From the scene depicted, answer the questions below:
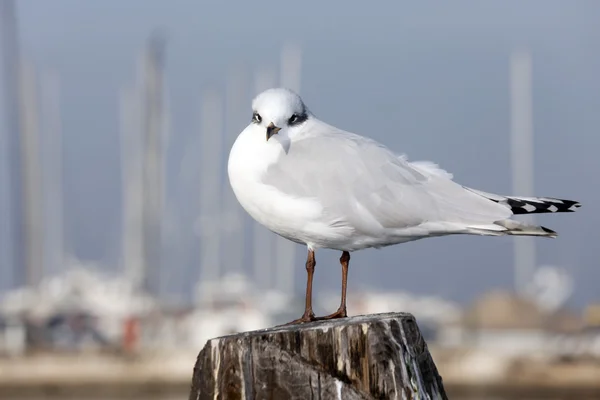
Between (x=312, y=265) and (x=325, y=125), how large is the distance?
53 cm

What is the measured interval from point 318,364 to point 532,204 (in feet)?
4.40

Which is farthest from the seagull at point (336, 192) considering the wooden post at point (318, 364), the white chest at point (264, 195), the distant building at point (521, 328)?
the distant building at point (521, 328)

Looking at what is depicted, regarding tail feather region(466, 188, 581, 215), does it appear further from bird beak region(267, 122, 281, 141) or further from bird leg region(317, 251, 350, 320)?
bird beak region(267, 122, 281, 141)

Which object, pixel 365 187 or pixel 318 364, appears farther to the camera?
pixel 365 187

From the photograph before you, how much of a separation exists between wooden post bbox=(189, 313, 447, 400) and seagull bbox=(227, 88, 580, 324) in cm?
105

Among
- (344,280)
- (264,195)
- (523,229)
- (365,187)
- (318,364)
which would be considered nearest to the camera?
(318,364)

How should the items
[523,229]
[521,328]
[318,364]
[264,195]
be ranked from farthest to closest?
[521,328] < [264,195] < [523,229] < [318,364]

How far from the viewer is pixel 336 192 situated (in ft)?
15.9

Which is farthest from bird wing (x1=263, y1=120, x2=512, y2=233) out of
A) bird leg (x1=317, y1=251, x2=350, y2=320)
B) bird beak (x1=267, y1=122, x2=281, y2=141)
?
bird leg (x1=317, y1=251, x2=350, y2=320)

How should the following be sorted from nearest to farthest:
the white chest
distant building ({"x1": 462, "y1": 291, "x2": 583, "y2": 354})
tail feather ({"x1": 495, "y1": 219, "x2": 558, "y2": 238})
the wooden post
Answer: the wooden post < tail feather ({"x1": 495, "y1": 219, "x2": 558, "y2": 238}) < the white chest < distant building ({"x1": 462, "y1": 291, "x2": 583, "y2": 354})

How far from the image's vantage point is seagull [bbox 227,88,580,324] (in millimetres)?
4770

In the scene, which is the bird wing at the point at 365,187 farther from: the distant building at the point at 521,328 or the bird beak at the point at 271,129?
the distant building at the point at 521,328

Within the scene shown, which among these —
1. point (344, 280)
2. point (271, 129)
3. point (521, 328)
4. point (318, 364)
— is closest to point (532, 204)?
point (344, 280)

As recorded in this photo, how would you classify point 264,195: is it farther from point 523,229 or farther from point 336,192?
point 523,229
